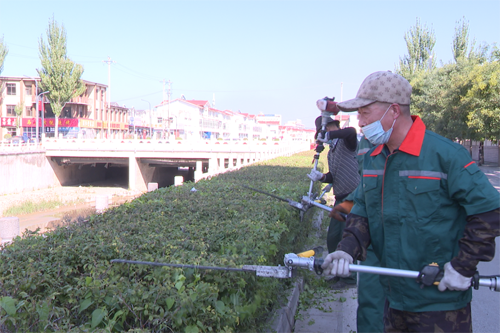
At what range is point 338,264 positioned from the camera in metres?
2.29

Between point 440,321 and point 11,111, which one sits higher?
point 11,111

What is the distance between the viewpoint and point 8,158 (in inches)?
1312

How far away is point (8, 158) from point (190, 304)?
35.9 meters

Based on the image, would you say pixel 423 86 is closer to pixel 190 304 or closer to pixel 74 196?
pixel 74 196

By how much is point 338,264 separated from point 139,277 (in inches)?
46.1

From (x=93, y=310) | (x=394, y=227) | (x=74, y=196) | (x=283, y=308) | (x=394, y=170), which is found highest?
(x=394, y=170)

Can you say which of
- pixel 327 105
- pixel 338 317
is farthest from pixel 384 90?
pixel 338 317

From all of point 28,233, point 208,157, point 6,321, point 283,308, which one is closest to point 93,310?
point 6,321

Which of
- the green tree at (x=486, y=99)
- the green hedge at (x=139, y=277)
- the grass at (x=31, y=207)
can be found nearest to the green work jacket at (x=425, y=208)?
the green hedge at (x=139, y=277)

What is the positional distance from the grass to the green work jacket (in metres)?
29.0

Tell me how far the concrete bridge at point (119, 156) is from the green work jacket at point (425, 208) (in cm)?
3177

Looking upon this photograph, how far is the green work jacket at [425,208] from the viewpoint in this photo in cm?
218

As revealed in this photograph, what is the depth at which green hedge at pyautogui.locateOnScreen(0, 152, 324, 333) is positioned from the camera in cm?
213

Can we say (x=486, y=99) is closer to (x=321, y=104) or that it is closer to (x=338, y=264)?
(x=321, y=104)
